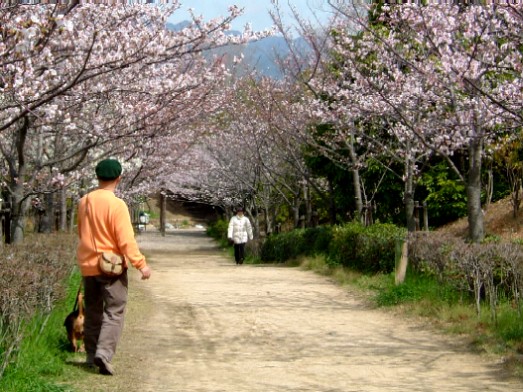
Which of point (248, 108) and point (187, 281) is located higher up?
point (248, 108)

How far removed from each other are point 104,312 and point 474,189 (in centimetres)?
782

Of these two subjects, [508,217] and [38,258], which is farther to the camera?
[508,217]

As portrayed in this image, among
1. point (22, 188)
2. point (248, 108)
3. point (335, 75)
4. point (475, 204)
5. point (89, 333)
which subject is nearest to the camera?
point (89, 333)

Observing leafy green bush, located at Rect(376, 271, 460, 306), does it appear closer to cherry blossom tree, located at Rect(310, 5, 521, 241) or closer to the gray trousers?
cherry blossom tree, located at Rect(310, 5, 521, 241)

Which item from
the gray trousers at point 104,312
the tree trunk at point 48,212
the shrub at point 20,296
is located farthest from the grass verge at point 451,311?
Answer: the tree trunk at point 48,212

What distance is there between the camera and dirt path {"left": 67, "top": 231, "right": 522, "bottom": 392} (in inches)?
268

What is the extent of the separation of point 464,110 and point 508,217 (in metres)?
9.79

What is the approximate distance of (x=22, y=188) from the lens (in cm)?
1242

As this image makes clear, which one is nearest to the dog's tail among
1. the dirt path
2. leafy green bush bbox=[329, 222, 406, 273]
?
the dirt path

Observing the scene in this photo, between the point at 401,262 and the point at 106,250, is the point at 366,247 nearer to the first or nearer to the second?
the point at 401,262

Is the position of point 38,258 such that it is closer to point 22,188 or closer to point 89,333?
point 89,333

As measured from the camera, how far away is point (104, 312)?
6973 millimetres

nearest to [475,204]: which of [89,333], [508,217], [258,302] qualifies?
[258,302]

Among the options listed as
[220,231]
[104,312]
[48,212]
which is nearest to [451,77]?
[104,312]
